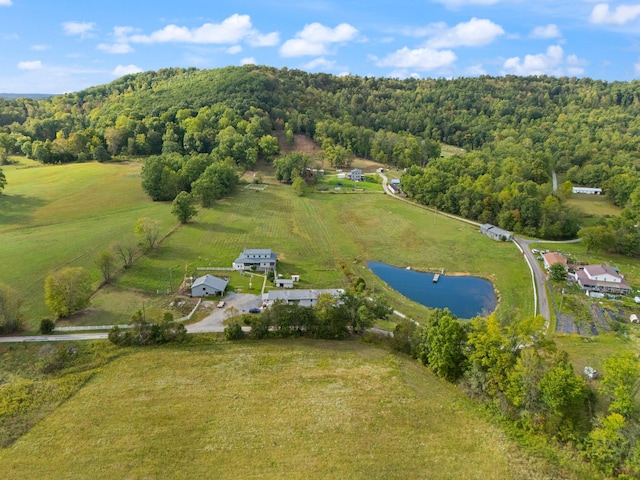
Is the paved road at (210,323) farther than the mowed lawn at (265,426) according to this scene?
Yes

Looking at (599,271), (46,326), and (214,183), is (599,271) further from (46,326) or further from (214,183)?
(214,183)

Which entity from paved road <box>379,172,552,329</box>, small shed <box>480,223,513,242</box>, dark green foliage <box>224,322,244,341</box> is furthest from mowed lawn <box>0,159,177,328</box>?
small shed <box>480,223,513,242</box>

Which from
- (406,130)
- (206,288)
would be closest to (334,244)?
(206,288)

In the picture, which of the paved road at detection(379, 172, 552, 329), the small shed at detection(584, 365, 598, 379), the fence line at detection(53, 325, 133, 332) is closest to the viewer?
the small shed at detection(584, 365, 598, 379)

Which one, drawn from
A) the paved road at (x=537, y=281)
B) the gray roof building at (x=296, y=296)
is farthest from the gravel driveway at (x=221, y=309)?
the paved road at (x=537, y=281)

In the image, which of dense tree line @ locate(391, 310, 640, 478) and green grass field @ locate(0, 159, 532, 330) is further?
green grass field @ locate(0, 159, 532, 330)

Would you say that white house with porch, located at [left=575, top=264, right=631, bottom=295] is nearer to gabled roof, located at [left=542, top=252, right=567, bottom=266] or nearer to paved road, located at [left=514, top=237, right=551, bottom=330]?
paved road, located at [left=514, top=237, right=551, bottom=330]

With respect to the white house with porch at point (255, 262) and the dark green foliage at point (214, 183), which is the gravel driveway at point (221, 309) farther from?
the dark green foliage at point (214, 183)
